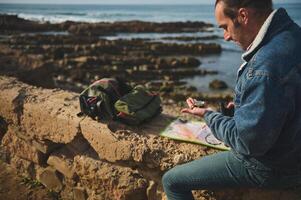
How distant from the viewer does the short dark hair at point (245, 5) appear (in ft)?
6.08

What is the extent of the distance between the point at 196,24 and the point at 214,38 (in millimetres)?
13299

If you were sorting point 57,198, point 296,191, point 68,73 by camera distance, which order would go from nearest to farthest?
point 296,191 < point 57,198 < point 68,73

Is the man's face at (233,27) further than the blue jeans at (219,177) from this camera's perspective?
No

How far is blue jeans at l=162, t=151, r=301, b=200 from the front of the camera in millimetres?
2096

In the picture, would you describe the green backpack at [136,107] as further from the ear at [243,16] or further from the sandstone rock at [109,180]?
the ear at [243,16]

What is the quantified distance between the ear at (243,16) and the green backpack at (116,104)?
141cm

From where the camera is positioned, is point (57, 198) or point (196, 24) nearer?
point (57, 198)

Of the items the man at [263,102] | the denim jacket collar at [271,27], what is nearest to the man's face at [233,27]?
the man at [263,102]

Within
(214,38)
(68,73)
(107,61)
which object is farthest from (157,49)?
(214,38)

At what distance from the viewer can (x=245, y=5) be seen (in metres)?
1.86

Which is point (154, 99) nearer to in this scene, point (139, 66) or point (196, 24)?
point (139, 66)

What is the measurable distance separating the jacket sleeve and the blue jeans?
0.77 ft

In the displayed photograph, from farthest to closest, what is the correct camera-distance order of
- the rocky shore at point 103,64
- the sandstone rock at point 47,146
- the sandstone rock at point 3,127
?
the rocky shore at point 103,64 → the sandstone rock at point 3,127 → the sandstone rock at point 47,146

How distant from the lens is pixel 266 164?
6.63 feet
